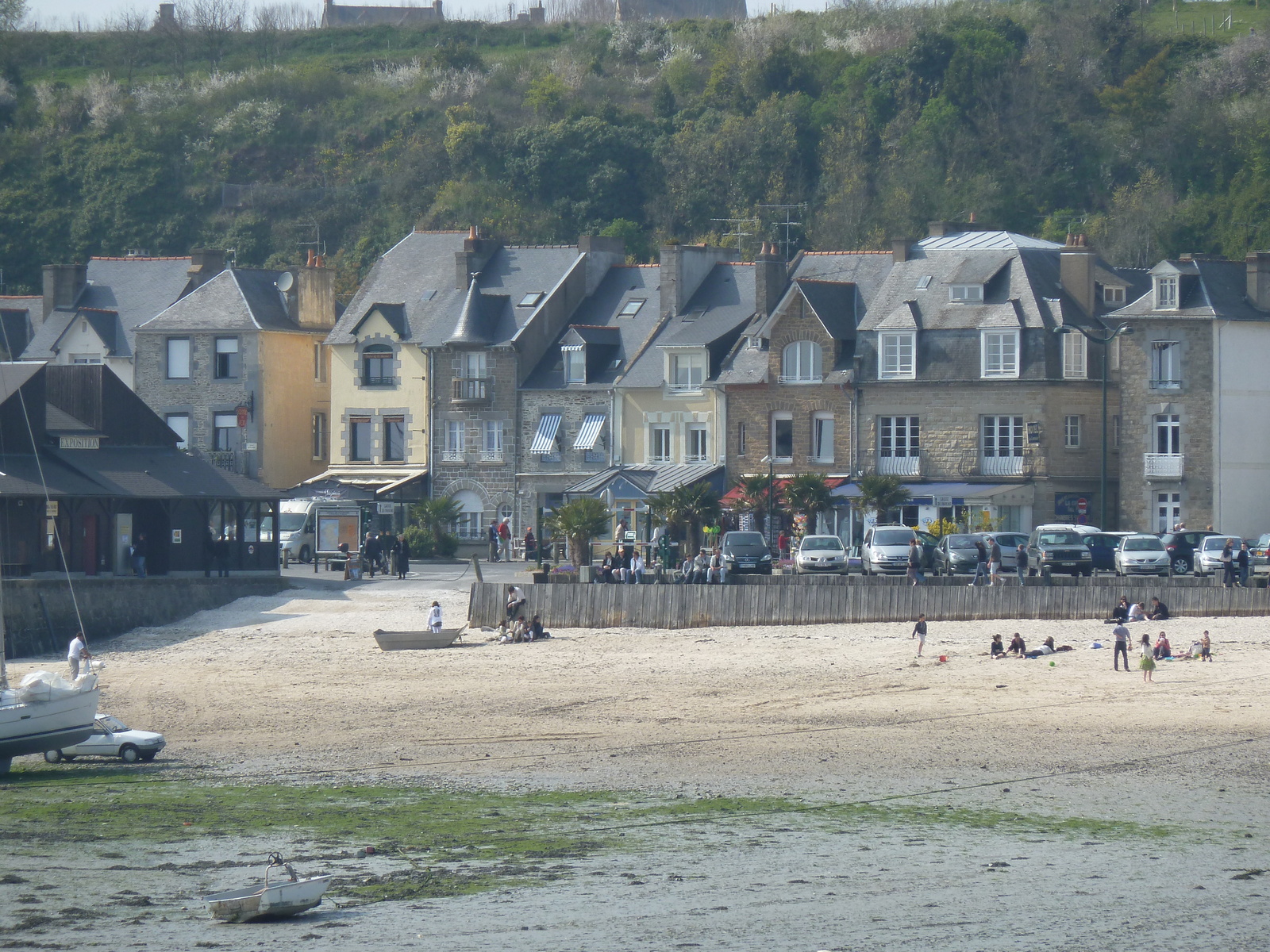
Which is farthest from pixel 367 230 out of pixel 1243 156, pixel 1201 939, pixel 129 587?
pixel 1201 939

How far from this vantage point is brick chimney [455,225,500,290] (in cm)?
6012

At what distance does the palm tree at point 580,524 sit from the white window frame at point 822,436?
9.20 meters

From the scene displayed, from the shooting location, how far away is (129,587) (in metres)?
41.0

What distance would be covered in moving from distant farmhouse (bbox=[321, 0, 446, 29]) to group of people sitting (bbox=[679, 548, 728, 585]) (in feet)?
255

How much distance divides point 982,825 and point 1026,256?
1404 inches

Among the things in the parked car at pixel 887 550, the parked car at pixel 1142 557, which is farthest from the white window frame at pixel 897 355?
the parked car at pixel 1142 557

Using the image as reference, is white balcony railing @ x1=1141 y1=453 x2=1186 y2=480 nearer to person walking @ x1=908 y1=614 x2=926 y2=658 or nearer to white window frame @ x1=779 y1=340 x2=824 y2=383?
white window frame @ x1=779 y1=340 x2=824 y2=383

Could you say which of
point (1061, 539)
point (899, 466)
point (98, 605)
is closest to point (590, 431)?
point (899, 466)

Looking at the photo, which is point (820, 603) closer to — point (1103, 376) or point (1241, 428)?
point (1103, 376)

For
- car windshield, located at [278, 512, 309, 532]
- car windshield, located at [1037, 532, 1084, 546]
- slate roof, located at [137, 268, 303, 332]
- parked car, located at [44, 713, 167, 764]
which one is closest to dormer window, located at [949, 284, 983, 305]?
car windshield, located at [1037, 532, 1084, 546]

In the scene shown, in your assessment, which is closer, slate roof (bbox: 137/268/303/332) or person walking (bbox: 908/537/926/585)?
person walking (bbox: 908/537/926/585)

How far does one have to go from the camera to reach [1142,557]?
140 feet

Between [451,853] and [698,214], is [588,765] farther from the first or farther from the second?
[698,214]

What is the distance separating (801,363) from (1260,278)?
40.6 ft
